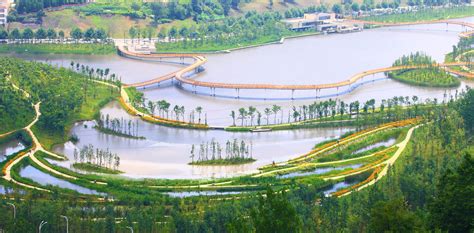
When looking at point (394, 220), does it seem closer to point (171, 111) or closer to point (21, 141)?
point (21, 141)


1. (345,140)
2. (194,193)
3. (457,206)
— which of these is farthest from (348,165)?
(457,206)

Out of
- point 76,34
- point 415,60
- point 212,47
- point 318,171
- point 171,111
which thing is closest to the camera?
point 318,171

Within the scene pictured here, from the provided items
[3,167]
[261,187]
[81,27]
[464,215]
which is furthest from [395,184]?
[81,27]

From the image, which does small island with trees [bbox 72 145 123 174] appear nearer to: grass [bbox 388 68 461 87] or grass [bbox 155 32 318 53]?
grass [bbox 388 68 461 87]

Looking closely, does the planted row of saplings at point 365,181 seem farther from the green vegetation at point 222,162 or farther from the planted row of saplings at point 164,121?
the planted row of saplings at point 164,121

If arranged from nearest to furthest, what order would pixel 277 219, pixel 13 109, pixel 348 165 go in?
pixel 277 219
pixel 348 165
pixel 13 109

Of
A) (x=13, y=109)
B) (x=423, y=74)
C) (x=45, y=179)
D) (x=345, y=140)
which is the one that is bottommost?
(x=45, y=179)

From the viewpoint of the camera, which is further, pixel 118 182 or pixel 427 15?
pixel 427 15

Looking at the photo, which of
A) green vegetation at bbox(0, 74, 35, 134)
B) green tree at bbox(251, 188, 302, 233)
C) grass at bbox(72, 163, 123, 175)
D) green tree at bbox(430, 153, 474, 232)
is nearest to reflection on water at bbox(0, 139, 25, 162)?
green vegetation at bbox(0, 74, 35, 134)
